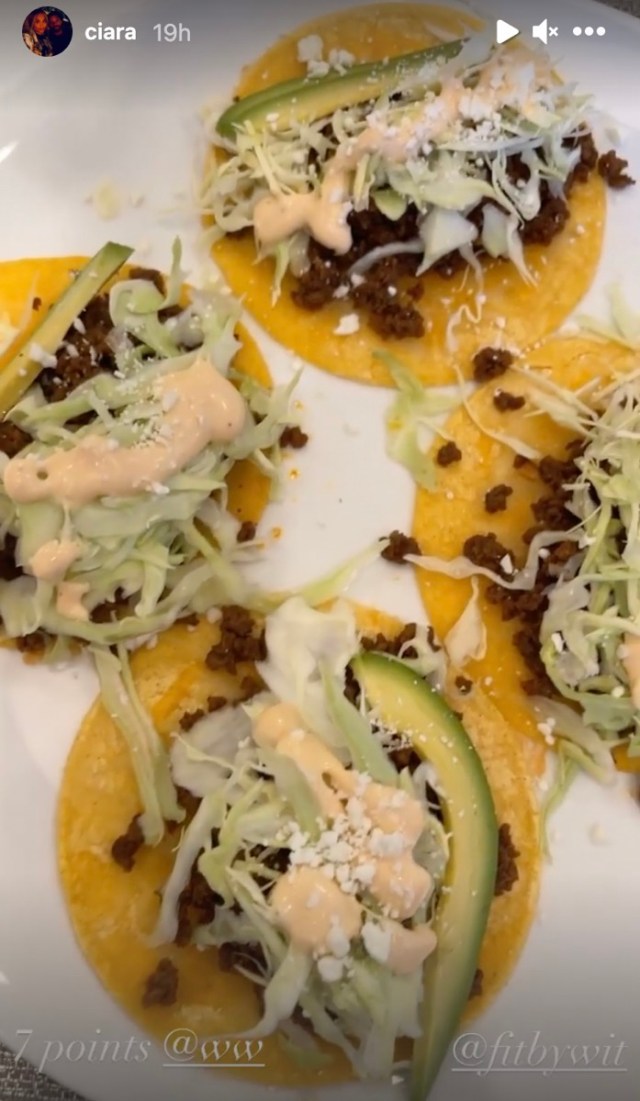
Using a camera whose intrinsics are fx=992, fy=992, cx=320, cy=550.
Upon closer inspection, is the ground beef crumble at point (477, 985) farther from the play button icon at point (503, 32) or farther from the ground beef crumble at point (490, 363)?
the play button icon at point (503, 32)

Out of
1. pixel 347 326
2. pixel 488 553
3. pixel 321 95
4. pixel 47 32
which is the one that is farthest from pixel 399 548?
pixel 47 32

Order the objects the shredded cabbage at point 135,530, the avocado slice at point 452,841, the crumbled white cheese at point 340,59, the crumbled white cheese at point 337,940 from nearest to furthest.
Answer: the crumbled white cheese at point 337,940 < the avocado slice at point 452,841 < the shredded cabbage at point 135,530 < the crumbled white cheese at point 340,59

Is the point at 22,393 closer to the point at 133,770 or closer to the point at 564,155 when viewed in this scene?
the point at 133,770

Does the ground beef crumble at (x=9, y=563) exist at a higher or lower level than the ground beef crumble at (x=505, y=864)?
higher

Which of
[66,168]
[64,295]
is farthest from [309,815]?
[66,168]

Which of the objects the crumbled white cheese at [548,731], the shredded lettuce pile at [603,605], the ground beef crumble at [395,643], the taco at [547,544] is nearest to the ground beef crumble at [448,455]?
the taco at [547,544]

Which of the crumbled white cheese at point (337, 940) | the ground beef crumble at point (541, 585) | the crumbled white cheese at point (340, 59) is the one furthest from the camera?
the crumbled white cheese at point (340, 59)

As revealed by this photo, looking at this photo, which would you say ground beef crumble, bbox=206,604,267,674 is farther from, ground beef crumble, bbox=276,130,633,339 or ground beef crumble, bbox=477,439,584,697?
ground beef crumble, bbox=276,130,633,339

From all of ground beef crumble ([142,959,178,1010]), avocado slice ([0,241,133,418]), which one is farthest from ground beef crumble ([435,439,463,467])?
ground beef crumble ([142,959,178,1010])
